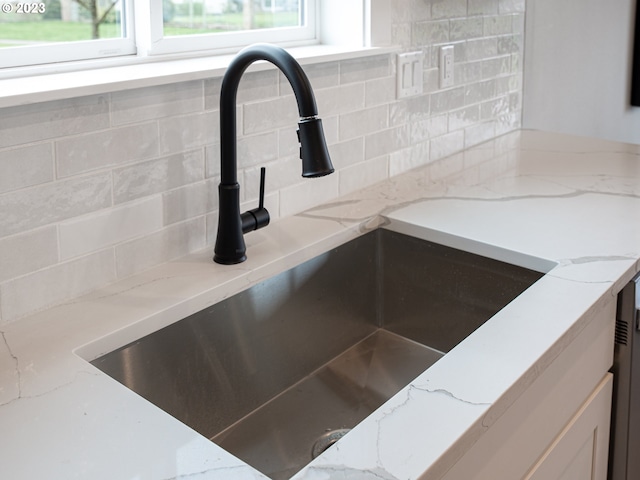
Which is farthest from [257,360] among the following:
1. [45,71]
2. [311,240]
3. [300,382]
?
[45,71]

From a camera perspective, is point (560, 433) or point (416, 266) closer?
point (560, 433)

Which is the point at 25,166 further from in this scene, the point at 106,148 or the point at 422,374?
the point at 422,374

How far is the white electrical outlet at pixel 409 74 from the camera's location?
180 cm

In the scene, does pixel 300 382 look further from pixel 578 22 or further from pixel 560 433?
pixel 578 22

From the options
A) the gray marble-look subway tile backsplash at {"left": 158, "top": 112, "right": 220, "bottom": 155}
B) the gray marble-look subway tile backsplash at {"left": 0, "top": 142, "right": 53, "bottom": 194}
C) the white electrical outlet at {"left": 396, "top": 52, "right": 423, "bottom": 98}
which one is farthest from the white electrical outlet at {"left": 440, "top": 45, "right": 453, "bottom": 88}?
the gray marble-look subway tile backsplash at {"left": 0, "top": 142, "right": 53, "bottom": 194}

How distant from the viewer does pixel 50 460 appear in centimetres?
82

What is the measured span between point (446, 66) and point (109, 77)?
1.02 metres

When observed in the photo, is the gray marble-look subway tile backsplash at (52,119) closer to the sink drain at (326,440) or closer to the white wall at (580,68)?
the sink drain at (326,440)

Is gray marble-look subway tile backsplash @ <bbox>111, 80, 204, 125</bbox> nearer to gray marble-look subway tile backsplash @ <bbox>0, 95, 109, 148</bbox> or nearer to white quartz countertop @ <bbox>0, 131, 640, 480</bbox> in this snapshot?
gray marble-look subway tile backsplash @ <bbox>0, 95, 109, 148</bbox>

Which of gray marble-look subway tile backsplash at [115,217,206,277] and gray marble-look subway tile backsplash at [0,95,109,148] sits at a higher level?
gray marble-look subway tile backsplash at [0,95,109,148]

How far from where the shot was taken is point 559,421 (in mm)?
1206

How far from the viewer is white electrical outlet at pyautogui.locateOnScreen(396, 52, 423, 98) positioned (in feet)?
5.90

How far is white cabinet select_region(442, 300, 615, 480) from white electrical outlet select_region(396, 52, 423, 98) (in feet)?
2.42

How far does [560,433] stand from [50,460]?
79 centimetres
